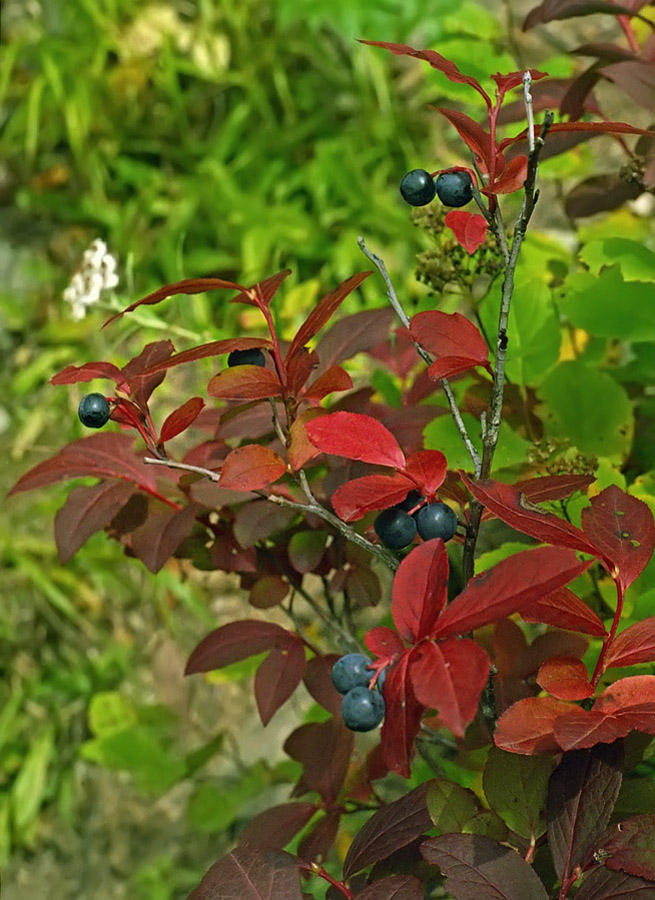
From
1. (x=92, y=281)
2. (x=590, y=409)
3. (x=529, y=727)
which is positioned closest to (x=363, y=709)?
(x=529, y=727)

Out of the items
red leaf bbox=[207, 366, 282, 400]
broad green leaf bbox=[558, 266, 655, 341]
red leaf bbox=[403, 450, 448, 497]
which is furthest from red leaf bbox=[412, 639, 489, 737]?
broad green leaf bbox=[558, 266, 655, 341]

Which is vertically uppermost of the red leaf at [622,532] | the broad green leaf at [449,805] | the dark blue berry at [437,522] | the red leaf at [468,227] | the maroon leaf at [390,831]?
the red leaf at [468,227]

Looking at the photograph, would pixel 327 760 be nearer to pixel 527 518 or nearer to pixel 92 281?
pixel 527 518

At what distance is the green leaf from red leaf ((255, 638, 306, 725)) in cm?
20

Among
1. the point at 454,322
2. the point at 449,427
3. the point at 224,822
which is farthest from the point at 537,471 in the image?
the point at 224,822

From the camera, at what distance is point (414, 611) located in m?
0.53

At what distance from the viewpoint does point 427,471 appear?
23.5 inches

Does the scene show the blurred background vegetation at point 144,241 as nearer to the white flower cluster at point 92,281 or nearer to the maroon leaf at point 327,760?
the white flower cluster at point 92,281

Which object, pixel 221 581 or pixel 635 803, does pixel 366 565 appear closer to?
pixel 635 803

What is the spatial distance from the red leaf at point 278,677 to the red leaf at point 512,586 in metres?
0.28

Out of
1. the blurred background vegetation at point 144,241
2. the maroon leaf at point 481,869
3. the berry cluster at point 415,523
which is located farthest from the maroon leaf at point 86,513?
the blurred background vegetation at point 144,241

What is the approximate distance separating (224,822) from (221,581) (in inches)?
28.4

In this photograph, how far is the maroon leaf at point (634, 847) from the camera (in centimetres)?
52

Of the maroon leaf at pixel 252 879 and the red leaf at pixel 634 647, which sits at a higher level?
the red leaf at pixel 634 647
